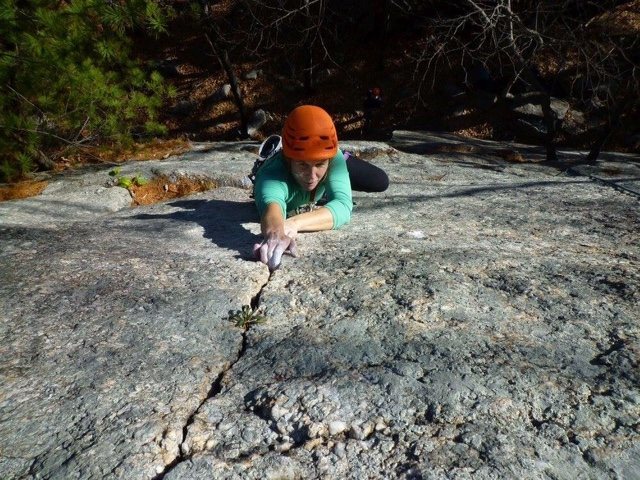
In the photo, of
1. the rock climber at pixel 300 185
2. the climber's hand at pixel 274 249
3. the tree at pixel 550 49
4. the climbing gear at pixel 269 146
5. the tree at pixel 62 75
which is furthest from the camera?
the tree at pixel 550 49

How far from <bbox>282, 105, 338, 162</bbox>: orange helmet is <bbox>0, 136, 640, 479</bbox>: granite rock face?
0.49m

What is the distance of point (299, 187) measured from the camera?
2975mm

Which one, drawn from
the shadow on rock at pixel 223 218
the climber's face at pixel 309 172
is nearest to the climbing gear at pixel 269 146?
the shadow on rock at pixel 223 218

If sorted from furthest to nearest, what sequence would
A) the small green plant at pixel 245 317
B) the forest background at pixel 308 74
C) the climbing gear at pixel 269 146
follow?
the forest background at pixel 308 74, the climbing gear at pixel 269 146, the small green plant at pixel 245 317

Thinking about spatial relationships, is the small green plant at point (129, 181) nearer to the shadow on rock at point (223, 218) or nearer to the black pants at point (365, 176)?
the shadow on rock at point (223, 218)

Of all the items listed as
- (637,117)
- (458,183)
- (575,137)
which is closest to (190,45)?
(575,137)

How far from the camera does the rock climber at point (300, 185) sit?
255 cm

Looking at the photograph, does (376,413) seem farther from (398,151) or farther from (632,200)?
(398,151)

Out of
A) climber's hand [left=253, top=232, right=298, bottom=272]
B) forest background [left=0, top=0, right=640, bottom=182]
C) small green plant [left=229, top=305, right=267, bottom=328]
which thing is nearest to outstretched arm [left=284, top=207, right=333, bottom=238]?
climber's hand [left=253, top=232, right=298, bottom=272]

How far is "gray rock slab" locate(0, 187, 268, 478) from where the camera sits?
1.32 m

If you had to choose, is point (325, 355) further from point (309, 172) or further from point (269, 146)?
point (269, 146)

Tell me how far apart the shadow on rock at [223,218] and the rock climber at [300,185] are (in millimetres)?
185

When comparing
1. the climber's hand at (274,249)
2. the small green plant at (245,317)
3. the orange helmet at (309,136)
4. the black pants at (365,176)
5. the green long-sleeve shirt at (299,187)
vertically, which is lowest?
the black pants at (365,176)

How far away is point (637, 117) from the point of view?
10.5 m
